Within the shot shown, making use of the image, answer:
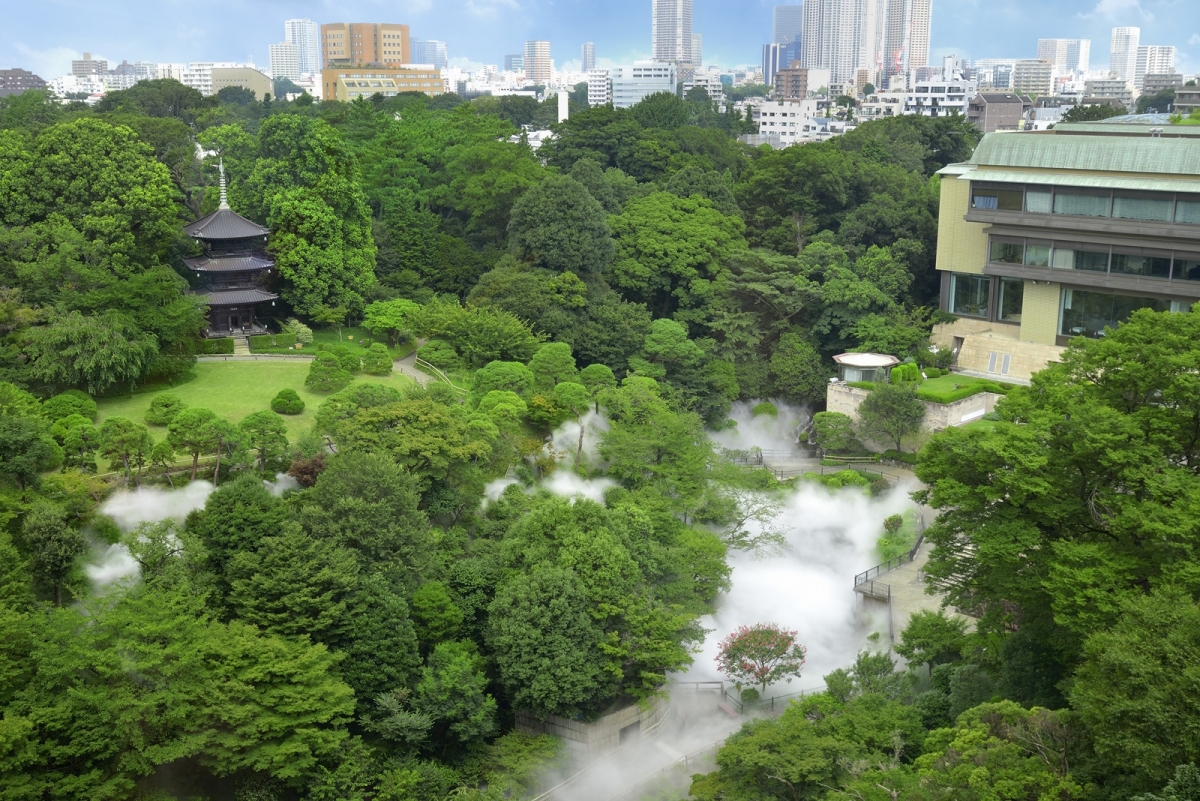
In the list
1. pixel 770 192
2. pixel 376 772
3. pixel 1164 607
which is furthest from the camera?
pixel 770 192

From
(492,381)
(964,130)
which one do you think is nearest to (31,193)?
(492,381)

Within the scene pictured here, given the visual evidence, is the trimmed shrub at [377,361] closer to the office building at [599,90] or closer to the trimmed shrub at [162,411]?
the trimmed shrub at [162,411]

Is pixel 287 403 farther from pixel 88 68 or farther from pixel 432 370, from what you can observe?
pixel 88 68

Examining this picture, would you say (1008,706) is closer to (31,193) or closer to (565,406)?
(565,406)

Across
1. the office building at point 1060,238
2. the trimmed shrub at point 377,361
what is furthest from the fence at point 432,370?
the office building at point 1060,238

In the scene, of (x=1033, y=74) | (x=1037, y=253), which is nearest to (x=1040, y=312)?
(x=1037, y=253)

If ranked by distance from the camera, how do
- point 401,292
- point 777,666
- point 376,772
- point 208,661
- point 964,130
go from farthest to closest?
1. point 964,130
2. point 401,292
3. point 777,666
4. point 376,772
5. point 208,661
